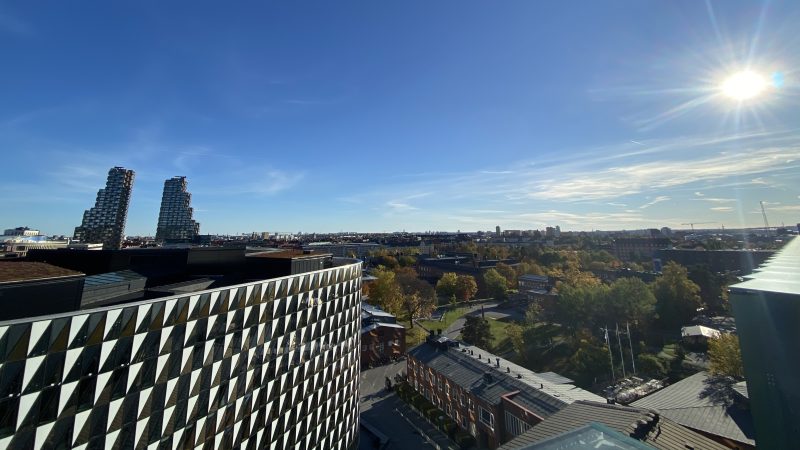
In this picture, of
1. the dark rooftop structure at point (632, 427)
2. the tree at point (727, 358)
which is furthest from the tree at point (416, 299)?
the dark rooftop structure at point (632, 427)

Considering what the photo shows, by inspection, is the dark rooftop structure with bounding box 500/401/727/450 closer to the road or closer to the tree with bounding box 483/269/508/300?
the road

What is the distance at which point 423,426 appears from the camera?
4569 cm

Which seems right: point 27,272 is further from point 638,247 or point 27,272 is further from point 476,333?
point 638,247

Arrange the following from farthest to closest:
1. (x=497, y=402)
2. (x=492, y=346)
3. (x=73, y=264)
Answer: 1. (x=492, y=346)
2. (x=497, y=402)
3. (x=73, y=264)

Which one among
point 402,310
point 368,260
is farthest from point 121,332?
point 368,260

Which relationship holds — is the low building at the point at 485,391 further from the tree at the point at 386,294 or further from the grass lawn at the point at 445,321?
the tree at the point at 386,294

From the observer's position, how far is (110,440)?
1730cm

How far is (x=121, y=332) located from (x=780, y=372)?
3483 cm

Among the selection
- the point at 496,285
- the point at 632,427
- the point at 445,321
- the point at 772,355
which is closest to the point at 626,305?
the point at 445,321

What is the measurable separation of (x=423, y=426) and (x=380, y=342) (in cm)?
2285

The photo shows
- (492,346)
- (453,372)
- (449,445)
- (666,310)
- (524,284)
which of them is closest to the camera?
(449,445)

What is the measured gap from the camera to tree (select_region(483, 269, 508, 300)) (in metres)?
109

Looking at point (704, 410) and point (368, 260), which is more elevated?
point (368, 260)

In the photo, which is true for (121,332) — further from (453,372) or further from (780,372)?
(453,372)
